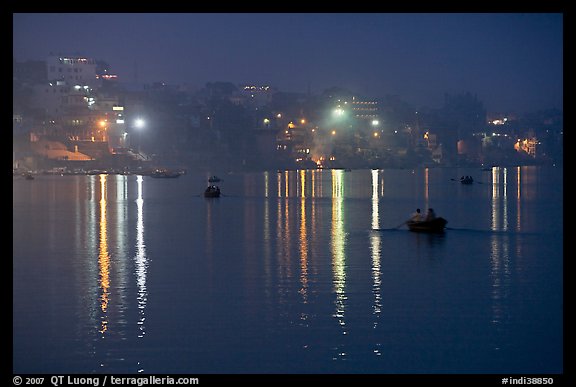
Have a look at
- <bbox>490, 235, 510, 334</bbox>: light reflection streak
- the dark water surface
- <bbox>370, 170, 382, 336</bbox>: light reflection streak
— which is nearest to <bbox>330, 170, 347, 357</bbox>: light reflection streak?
the dark water surface

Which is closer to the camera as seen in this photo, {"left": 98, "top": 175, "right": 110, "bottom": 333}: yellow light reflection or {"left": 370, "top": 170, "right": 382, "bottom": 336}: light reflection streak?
{"left": 98, "top": 175, "right": 110, "bottom": 333}: yellow light reflection

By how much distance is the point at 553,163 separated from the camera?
155125mm

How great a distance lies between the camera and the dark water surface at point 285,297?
1143 centimetres

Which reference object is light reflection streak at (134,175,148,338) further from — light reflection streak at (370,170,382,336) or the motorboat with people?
the motorboat with people

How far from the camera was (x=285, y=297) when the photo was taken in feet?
51.2

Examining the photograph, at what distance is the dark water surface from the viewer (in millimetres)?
11430

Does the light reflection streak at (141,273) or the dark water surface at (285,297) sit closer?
the dark water surface at (285,297)

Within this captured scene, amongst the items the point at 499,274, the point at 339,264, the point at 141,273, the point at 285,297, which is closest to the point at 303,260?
the point at 339,264

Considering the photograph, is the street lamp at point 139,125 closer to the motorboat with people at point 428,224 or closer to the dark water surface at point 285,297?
the dark water surface at point 285,297

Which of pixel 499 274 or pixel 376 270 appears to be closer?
pixel 499 274

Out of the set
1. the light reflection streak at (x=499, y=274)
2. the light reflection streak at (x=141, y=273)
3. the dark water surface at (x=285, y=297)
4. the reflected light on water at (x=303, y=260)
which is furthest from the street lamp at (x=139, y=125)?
the light reflection streak at (x=499, y=274)

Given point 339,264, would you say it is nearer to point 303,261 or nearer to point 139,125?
point 303,261
